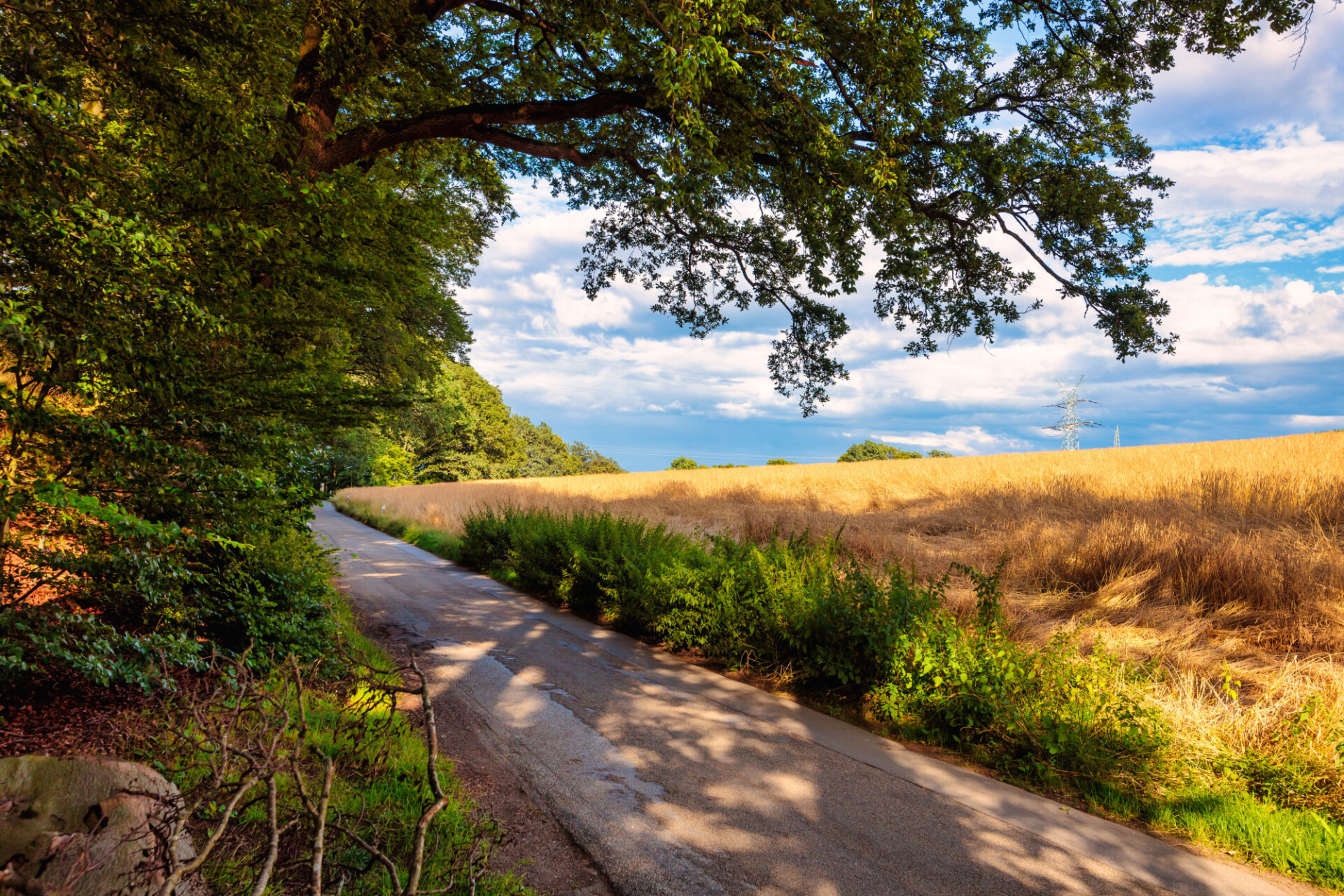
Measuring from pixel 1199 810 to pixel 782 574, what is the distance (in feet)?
12.3

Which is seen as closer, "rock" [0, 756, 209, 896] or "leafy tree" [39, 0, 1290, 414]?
"rock" [0, 756, 209, 896]

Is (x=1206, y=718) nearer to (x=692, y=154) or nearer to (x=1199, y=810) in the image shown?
(x=1199, y=810)

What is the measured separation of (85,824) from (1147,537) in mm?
10700

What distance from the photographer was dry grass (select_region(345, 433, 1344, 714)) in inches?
251

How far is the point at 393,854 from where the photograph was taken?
Result: 125 inches

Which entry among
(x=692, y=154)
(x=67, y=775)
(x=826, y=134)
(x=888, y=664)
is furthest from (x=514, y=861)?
(x=826, y=134)

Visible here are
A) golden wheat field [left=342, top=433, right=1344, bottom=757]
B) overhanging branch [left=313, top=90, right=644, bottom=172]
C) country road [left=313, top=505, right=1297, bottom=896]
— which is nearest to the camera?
country road [left=313, top=505, right=1297, bottom=896]

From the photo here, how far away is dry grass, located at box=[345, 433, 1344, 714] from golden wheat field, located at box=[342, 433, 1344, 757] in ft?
0.08

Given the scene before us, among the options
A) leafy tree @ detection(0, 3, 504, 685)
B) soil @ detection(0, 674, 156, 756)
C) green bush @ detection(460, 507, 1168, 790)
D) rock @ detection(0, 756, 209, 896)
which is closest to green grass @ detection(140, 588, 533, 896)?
rock @ detection(0, 756, 209, 896)

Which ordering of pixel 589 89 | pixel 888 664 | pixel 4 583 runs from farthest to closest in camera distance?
1. pixel 589 89
2. pixel 888 664
3. pixel 4 583

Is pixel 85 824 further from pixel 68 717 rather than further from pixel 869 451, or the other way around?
pixel 869 451

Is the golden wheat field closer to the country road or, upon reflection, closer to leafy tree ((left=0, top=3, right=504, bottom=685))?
the country road

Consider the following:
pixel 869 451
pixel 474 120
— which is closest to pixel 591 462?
pixel 869 451

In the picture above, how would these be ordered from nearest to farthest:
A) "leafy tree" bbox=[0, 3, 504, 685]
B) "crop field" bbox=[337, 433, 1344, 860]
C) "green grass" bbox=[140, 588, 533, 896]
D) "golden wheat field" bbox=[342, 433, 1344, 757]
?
"green grass" bbox=[140, 588, 533, 896] → "leafy tree" bbox=[0, 3, 504, 685] → "crop field" bbox=[337, 433, 1344, 860] → "golden wheat field" bbox=[342, 433, 1344, 757]
